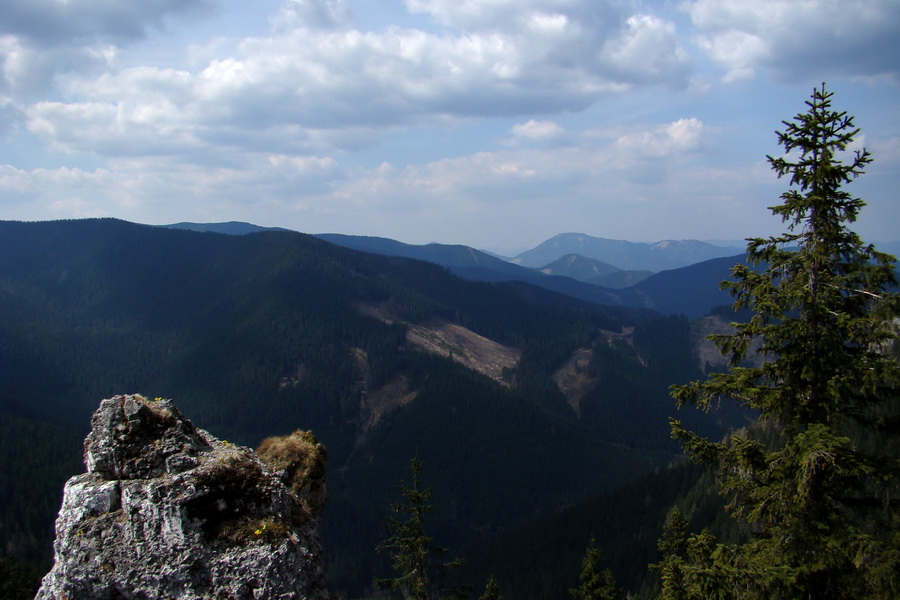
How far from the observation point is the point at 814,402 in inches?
529

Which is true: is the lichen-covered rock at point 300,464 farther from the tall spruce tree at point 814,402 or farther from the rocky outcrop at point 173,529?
the tall spruce tree at point 814,402

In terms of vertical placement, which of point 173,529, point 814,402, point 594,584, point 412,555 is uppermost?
point 814,402

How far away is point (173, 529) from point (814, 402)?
55.0 ft

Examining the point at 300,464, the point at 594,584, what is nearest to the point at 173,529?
the point at 300,464

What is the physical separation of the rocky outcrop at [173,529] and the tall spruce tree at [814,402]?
10.6 meters

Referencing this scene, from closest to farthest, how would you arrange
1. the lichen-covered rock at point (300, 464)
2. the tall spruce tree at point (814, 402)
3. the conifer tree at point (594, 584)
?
the tall spruce tree at point (814, 402), the lichen-covered rock at point (300, 464), the conifer tree at point (594, 584)

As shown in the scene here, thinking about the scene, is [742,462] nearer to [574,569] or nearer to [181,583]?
[181,583]

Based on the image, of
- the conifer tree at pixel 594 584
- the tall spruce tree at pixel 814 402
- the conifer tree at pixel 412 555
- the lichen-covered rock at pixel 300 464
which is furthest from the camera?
the conifer tree at pixel 594 584

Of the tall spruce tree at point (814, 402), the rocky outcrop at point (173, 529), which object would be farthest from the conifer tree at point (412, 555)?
the tall spruce tree at point (814, 402)

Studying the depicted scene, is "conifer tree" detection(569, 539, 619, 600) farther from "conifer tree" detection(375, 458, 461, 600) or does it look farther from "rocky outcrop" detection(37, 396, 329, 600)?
"rocky outcrop" detection(37, 396, 329, 600)

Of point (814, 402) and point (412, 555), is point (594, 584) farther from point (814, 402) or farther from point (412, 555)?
point (814, 402)

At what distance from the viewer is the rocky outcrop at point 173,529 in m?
13.3

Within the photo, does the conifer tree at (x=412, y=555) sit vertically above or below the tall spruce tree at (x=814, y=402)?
below

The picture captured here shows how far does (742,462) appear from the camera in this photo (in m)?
13.7
